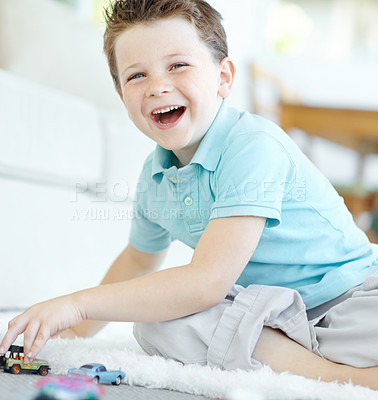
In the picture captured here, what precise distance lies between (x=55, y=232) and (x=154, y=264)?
0.31 meters

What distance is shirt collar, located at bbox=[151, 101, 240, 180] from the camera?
2.85ft

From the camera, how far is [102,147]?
153 cm

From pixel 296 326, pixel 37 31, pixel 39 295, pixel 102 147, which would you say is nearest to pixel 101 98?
pixel 37 31

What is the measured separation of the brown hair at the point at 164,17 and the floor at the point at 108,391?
1.77 ft

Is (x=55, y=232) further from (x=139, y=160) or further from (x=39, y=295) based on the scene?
(x=139, y=160)

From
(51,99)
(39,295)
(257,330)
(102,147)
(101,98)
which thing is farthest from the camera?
(101,98)

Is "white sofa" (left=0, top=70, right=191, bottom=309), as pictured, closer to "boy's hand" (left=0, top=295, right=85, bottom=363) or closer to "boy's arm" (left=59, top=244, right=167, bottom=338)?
"boy's arm" (left=59, top=244, right=167, bottom=338)

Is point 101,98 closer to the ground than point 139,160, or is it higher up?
higher up

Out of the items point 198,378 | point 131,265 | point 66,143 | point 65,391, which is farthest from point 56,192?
point 65,391

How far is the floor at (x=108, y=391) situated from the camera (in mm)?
551

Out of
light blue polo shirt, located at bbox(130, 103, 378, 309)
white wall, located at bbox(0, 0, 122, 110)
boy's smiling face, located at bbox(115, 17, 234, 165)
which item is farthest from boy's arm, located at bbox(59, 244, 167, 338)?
white wall, located at bbox(0, 0, 122, 110)

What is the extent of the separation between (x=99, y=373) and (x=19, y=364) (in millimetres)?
101

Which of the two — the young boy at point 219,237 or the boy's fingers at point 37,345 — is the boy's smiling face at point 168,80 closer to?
the young boy at point 219,237

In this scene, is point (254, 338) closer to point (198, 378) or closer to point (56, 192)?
point (198, 378)
